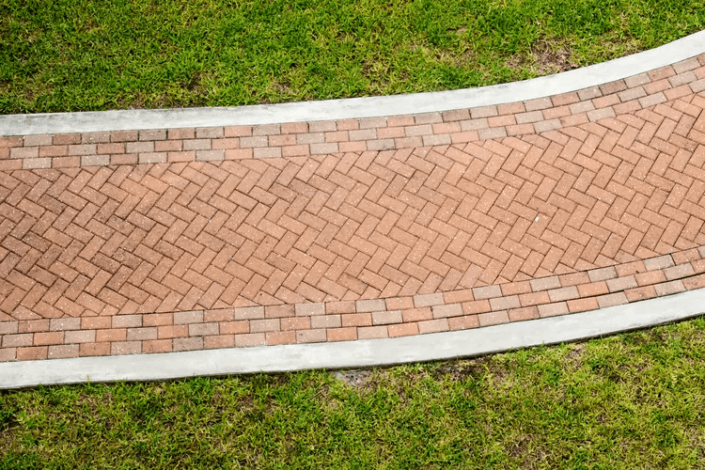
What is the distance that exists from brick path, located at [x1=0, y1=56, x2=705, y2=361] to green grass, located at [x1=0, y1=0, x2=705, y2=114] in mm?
425

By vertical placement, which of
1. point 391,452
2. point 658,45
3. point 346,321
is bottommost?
point 391,452

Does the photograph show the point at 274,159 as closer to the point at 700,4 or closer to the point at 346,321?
the point at 346,321

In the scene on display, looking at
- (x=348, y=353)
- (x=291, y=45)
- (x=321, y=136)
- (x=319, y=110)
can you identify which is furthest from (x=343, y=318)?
(x=291, y=45)

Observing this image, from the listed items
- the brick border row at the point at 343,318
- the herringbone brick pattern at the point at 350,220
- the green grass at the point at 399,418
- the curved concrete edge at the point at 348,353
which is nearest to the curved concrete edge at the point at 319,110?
the herringbone brick pattern at the point at 350,220

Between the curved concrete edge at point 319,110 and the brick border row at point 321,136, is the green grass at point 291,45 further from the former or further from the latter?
the brick border row at point 321,136

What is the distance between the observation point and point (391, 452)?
5.06 meters

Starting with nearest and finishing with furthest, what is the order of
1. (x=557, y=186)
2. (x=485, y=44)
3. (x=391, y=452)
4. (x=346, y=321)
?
(x=391, y=452) < (x=346, y=321) < (x=557, y=186) < (x=485, y=44)

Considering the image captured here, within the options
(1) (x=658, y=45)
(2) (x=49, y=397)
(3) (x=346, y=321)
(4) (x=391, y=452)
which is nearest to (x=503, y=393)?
(4) (x=391, y=452)

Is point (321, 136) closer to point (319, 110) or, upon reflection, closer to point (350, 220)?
point (319, 110)

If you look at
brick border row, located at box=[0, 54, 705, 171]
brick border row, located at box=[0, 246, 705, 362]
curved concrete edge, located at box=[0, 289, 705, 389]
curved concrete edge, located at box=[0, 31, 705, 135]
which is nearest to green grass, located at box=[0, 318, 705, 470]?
curved concrete edge, located at box=[0, 289, 705, 389]

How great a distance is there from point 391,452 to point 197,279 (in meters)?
2.16

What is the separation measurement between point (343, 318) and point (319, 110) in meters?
2.13

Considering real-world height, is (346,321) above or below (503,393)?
above

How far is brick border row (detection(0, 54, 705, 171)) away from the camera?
20.8 feet
